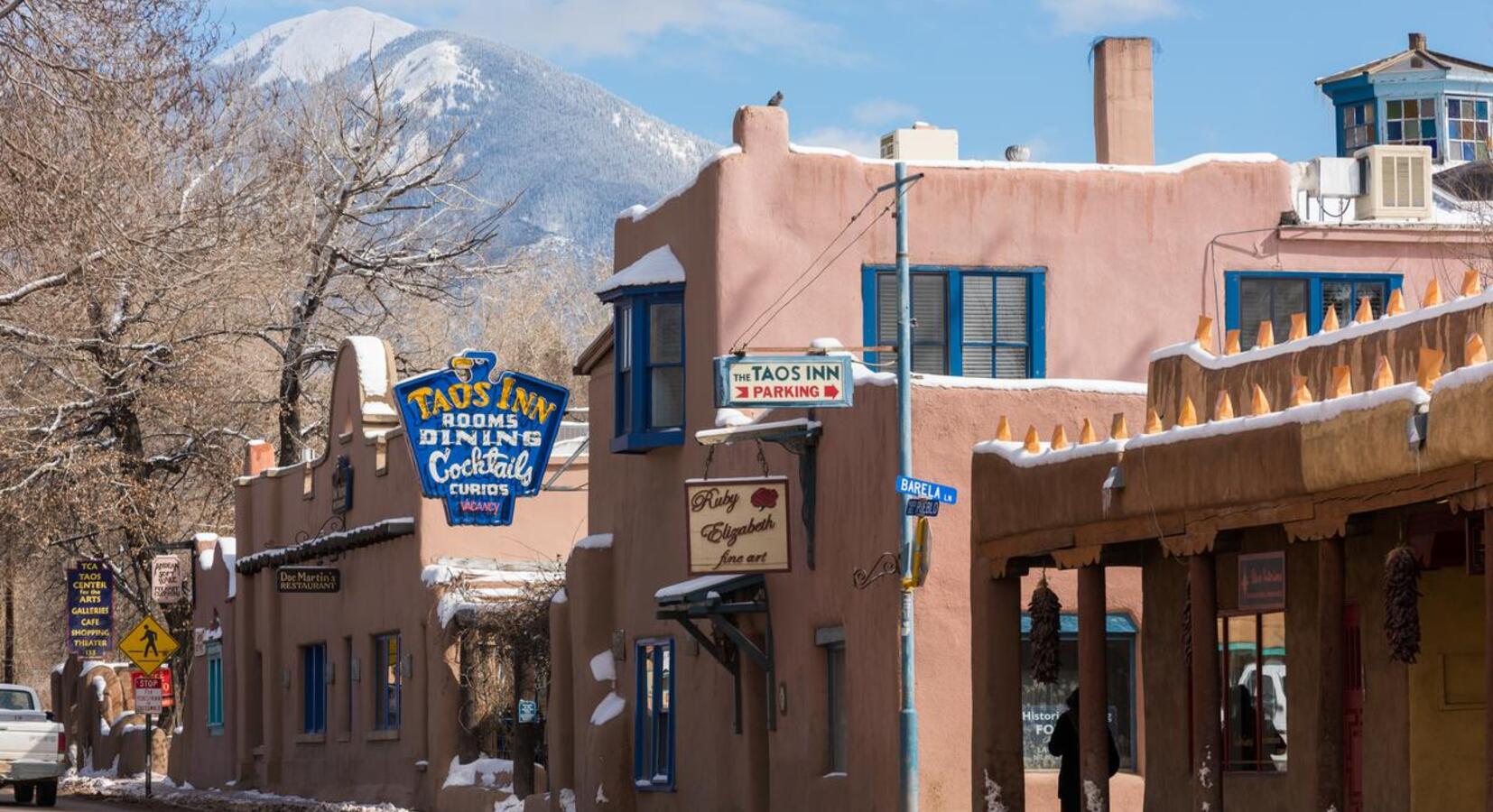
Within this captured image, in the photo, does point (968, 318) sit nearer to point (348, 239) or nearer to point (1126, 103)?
point (1126, 103)

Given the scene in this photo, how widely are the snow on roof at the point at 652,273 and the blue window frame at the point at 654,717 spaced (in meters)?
4.19

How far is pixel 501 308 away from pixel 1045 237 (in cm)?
5135

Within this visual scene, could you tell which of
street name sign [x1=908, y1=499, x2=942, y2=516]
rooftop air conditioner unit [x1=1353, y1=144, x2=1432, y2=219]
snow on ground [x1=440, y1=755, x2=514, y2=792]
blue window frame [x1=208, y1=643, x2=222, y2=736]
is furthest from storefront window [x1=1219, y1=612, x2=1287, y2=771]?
blue window frame [x1=208, y1=643, x2=222, y2=736]

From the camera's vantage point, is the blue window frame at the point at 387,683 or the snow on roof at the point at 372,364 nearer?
the blue window frame at the point at 387,683

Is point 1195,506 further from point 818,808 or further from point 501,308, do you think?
point 501,308

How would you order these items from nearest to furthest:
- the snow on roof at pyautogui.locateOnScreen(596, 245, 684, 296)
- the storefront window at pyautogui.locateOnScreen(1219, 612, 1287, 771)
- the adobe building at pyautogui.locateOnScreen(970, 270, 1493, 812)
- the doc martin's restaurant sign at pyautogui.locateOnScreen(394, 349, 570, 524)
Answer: the adobe building at pyautogui.locateOnScreen(970, 270, 1493, 812)
the storefront window at pyautogui.locateOnScreen(1219, 612, 1287, 771)
the snow on roof at pyautogui.locateOnScreen(596, 245, 684, 296)
the doc martin's restaurant sign at pyautogui.locateOnScreen(394, 349, 570, 524)

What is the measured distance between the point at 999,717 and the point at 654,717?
1035 cm

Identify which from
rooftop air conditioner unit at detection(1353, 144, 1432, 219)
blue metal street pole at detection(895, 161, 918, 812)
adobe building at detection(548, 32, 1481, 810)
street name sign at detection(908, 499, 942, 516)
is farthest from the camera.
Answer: rooftop air conditioner unit at detection(1353, 144, 1432, 219)

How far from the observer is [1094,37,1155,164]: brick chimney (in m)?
31.6

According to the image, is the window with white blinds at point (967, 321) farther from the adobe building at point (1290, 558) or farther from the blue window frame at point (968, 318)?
the adobe building at point (1290, 558)

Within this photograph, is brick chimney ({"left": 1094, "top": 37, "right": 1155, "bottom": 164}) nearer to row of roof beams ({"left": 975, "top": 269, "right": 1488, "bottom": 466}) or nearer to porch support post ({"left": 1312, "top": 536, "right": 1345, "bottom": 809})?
row of roof beams ({"left": 975, "top": 269, "right": 1488, "bottom": 466})

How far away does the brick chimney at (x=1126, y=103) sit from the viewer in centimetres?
3164

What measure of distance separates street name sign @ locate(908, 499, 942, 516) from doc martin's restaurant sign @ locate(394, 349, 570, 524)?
1126cm

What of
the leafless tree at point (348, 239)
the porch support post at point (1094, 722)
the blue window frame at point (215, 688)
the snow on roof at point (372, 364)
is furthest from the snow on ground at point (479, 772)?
the leafless tree at point (348, 239)
